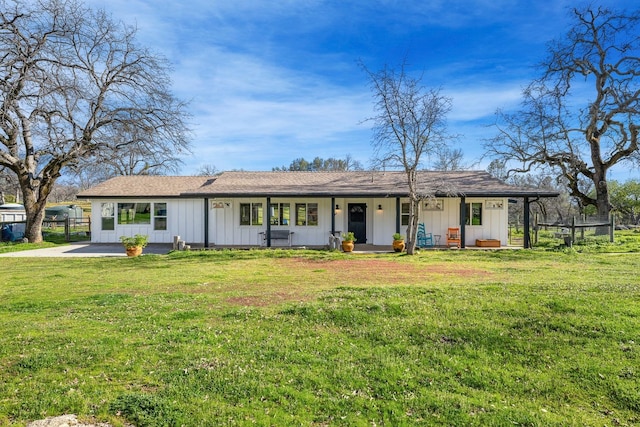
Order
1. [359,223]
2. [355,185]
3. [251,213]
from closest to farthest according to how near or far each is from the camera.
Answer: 1. [251,213]
2. [355,185]
3. [359,223]

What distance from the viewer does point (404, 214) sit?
18953 mm

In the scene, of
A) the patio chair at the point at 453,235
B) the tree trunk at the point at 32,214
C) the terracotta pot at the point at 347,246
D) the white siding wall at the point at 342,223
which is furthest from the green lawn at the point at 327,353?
the tree trunk at the point at 32,214

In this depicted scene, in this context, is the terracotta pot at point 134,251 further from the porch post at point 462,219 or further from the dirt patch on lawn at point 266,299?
the porch post at point 462,219

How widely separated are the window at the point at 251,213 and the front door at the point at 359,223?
4543 millimetres

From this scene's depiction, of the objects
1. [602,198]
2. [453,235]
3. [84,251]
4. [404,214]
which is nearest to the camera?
[84,251]

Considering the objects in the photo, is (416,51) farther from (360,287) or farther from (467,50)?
(360,287)

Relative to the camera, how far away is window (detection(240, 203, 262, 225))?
19109 millimetres

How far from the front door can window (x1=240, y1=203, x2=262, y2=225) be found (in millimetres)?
4543

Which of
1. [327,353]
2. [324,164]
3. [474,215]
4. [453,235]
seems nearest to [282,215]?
[453,235]

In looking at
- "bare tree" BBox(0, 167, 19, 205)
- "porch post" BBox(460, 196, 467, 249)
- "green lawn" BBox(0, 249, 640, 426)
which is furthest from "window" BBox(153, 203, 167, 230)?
"porch post" BBox(460, 196, 467, 249)

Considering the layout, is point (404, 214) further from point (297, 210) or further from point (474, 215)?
point (297, 210)

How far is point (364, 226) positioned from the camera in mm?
19578

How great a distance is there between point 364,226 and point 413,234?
4460 millimetres

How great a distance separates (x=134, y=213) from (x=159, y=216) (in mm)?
1353
